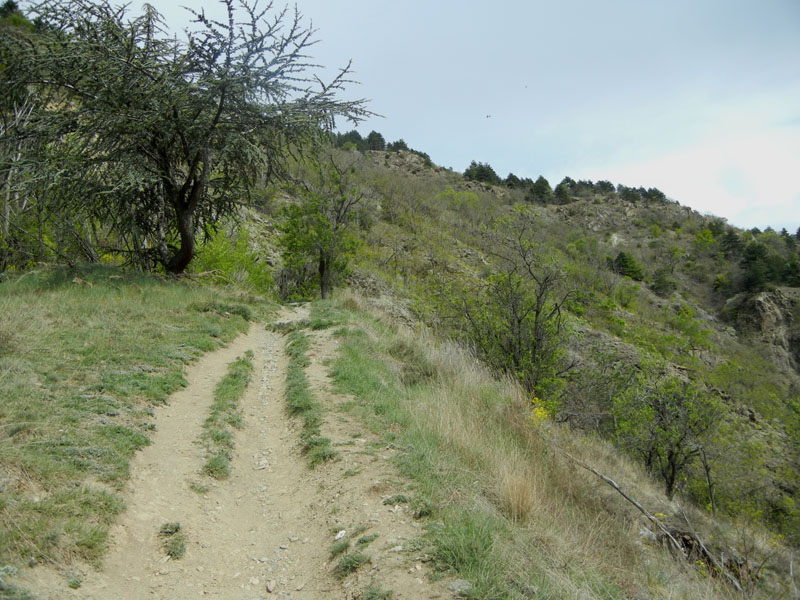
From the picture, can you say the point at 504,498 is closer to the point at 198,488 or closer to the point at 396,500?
the point at 396,500

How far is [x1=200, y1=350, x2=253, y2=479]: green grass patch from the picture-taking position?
191 inches

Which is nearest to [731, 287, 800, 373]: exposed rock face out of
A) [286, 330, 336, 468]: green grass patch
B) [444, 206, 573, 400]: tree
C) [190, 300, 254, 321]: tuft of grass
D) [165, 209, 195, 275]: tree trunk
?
[444, 206, 573, 400]: tree

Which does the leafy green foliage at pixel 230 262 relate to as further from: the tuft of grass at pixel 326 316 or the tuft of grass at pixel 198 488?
the tuft of grass at pixel 198 488

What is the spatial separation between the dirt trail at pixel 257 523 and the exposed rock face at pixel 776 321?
62.5 metres

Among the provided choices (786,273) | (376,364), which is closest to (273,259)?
(376,364)

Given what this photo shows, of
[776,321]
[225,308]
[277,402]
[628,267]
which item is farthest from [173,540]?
[628,267]

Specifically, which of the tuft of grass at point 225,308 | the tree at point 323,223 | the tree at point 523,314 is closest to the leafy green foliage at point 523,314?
the tree at point 523,314

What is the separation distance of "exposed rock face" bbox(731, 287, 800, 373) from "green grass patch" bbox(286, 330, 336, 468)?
60548 millimetres

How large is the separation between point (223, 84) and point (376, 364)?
7.50 metres

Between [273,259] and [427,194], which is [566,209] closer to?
[427,194]

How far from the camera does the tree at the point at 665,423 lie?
55.3 ft

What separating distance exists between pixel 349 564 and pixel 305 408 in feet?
10.4

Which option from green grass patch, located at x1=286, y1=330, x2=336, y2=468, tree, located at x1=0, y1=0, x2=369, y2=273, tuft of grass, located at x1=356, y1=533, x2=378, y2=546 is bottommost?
green grass patch, located at x1=286, y1=330, x2=336, y2=468

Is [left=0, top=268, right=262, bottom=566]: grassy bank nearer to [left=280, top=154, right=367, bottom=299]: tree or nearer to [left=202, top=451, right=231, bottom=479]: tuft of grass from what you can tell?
[left=202, top=451, right=231, bottom=479]: tuft of grass
